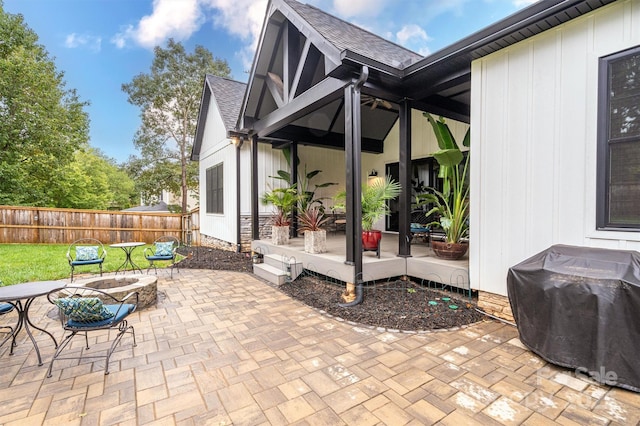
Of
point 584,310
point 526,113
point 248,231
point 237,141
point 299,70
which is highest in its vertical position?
point 299,70

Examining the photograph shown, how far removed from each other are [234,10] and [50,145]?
10.7 metres

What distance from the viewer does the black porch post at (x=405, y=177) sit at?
483cm

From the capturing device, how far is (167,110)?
16.6 meters

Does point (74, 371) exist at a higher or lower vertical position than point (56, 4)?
lower

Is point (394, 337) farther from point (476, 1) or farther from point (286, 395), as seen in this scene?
point (476, 1)

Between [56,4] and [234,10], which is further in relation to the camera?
[234,10]

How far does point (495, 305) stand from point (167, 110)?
1844cm

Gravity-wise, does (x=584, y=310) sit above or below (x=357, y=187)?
below

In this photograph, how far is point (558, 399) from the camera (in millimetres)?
2137

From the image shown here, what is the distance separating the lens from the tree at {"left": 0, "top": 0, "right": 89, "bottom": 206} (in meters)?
12.0

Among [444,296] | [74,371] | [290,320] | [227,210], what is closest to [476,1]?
[444,296]

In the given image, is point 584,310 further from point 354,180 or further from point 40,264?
point 40,264

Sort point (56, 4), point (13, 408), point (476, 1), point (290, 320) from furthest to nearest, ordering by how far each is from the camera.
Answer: point (56, 4) → point (476, 1) → point (290, 320) → point (13, 408)

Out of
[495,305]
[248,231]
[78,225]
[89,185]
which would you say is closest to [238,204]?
[248,231]
